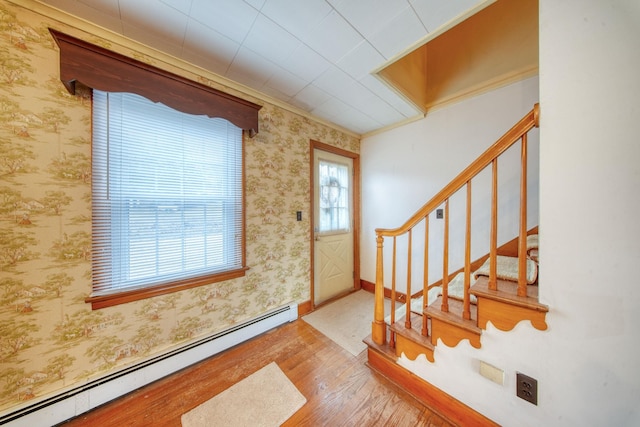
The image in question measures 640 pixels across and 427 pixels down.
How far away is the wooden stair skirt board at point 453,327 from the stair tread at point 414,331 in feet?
0.17

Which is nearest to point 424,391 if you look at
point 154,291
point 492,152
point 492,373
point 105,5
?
point 492,373

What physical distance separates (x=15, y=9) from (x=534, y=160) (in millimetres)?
3716

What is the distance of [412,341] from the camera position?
4.43ft

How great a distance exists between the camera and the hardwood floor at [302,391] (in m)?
1.22

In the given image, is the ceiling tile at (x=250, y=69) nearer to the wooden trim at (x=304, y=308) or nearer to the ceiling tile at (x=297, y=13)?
the ceiling tile at (x=297, y=13)

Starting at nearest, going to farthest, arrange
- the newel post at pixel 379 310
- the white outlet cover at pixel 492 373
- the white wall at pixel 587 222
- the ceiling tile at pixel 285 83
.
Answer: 1. the white wall at pixel 587 222
2. the white outlet cover at pixel 492 373
3. the newel post at pixel 379 310
4. the ceiling tile at pixel 285 83

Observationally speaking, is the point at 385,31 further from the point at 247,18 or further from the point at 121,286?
the point at 121,286

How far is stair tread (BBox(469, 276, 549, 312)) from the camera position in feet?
3.08

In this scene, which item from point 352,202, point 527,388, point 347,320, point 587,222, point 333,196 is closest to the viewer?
point 587,222

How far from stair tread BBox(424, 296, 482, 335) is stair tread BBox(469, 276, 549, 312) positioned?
19 cm

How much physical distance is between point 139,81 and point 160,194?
770mm

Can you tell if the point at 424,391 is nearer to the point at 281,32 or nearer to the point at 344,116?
the point at 281,32

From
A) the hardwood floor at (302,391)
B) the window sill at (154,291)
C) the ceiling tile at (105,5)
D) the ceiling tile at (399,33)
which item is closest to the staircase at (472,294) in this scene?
the hardwood floor at (302,391)

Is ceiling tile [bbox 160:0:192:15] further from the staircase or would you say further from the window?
the staircase
